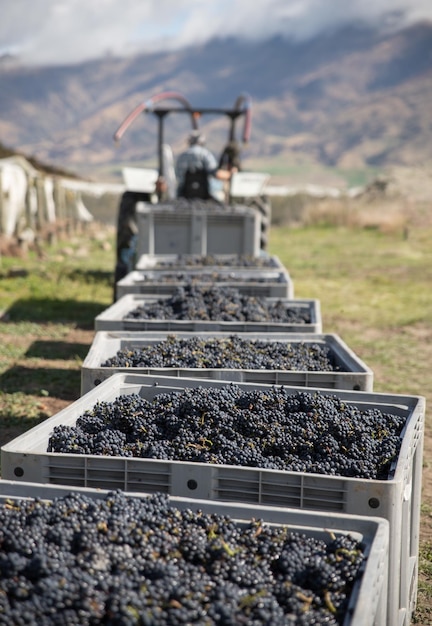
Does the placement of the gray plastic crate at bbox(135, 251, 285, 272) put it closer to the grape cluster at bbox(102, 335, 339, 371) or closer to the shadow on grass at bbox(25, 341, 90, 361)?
the shadow on grass at bbox(25, 341, 90, 361)

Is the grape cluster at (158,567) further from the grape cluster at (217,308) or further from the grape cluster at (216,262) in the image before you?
the grape cluster at (216,262)

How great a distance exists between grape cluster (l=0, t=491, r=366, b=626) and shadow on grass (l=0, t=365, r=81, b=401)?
4516 millimetres

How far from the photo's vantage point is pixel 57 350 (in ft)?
28.8

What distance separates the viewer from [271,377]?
165 inches

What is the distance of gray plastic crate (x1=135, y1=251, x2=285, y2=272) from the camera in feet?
25.8

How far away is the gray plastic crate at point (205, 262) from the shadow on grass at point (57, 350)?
1241 millimetres

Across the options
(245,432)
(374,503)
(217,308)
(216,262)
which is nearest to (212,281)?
(216,262)

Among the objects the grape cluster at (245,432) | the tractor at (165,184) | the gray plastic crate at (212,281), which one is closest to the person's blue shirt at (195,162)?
the tractor at (165,184)

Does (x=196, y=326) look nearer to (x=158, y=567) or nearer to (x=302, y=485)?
(x=302, y=485)

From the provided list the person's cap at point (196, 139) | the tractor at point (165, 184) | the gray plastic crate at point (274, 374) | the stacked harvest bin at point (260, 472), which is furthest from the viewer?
the person's cap at point (196, 139)

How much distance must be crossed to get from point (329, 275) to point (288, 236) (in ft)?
28.9

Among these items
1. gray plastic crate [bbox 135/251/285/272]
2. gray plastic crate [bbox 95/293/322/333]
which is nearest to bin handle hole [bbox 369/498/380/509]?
gray plastic crate [bbox 95/293/322/333]

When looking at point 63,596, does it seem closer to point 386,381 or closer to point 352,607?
point 352,607

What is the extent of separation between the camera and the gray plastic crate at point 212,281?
6.65 meters
